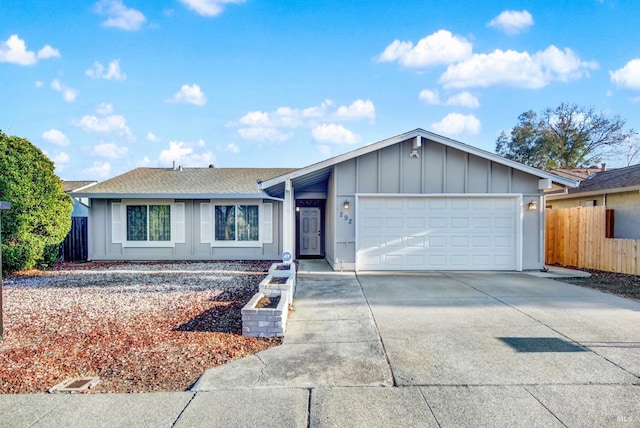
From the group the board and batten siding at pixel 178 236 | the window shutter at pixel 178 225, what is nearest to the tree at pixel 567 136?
the board and batten siding at pixel 178 236

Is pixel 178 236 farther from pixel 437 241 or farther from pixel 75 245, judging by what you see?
pixel 437 241

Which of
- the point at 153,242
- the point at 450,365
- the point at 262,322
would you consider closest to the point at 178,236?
the point at 153,242

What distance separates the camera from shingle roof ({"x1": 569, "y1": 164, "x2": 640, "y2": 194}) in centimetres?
1142

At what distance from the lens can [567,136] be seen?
87.1 feet

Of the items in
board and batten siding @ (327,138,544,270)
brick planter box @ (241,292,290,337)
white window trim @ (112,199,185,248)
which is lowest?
brick planter box @ (241,292,290,337)

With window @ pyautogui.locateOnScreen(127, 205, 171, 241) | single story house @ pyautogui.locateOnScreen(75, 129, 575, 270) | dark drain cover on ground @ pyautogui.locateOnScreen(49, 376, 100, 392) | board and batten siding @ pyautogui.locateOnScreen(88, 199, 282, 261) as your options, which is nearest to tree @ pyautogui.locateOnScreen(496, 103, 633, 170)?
single story house @ pyautogui.locateOnScreen(75, 129, 575, 270)

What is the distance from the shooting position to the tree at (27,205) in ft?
29.8

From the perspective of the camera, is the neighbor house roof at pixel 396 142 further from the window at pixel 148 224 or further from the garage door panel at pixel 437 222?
the window at pixel 148 224

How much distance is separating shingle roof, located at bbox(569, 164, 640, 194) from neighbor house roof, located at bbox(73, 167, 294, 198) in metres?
11.3

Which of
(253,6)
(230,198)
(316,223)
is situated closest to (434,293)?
(316,223)

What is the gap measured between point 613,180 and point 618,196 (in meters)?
1.08

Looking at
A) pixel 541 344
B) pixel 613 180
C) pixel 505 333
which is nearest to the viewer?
pixel 541 344

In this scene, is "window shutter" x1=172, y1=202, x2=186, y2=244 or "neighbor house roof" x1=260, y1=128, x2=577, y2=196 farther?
"window shutter" x1=172, y1=202, x2=186, y2=244

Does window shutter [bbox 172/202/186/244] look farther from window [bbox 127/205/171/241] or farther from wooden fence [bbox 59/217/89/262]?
wooden fence [bbox 59/217/89/262]
